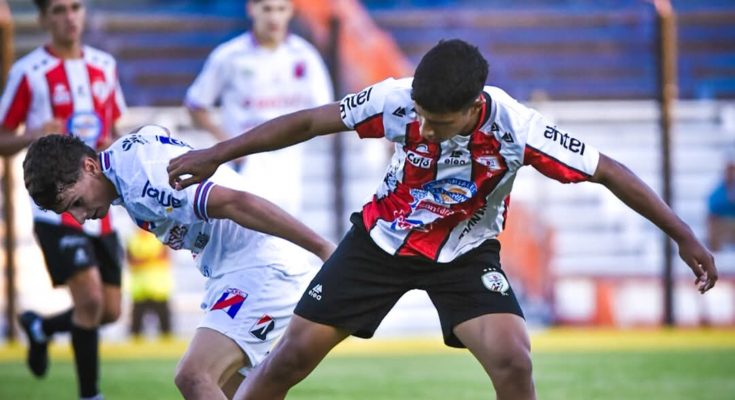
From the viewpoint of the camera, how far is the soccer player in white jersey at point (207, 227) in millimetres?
4902

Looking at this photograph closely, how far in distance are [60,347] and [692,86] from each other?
8.32m

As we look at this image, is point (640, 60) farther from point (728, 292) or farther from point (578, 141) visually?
point (578, 141)

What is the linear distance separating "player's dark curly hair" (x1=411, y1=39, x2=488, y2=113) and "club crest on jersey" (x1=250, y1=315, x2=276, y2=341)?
3.98 feet

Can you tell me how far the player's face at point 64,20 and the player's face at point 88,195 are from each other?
2.64 m

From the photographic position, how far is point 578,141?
183 inches

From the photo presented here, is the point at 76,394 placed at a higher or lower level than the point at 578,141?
lower

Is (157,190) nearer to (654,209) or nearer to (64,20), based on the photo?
(654,209)

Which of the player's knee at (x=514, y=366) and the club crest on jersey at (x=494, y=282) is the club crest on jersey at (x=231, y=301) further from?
the player's knee at (x=514, y=366)

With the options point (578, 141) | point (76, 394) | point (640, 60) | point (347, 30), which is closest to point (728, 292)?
point (640, 60)

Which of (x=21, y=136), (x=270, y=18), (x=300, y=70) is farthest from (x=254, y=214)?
(x=300, y=70)

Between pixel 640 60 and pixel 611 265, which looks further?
pixel 640 60

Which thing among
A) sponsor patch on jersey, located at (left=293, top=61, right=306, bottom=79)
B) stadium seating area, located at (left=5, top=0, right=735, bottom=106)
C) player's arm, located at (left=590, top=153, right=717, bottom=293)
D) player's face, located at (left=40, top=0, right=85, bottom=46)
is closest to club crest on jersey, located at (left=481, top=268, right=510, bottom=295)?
player's arm, located at (left=590, top=153, right=717, bottom=293)

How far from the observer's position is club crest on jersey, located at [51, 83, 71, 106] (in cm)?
745

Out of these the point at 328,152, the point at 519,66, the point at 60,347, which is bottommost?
the point at 60,347
